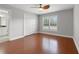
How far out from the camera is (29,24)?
6.43 metres

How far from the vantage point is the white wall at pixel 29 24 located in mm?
5875

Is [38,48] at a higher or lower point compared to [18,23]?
lower

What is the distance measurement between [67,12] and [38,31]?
292 cm

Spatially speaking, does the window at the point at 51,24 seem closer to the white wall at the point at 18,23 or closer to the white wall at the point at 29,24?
the white wall at the point at 29,24

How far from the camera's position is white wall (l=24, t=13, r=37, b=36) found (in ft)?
19.3

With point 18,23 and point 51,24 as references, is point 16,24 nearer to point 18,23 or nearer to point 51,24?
point 18,23

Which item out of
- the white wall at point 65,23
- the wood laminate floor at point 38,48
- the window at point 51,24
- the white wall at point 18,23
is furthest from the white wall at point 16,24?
the white wall at point 65,23

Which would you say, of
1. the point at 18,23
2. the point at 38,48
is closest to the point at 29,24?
the point at 18,23

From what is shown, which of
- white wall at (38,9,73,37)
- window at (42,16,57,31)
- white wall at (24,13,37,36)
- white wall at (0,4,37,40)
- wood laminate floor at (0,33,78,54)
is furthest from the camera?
window at (42,16,57,31)

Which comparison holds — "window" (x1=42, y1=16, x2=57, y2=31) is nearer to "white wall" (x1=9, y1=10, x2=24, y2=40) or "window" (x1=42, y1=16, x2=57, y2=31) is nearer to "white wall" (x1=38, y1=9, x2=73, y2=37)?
"white wall" (x1=38, y1=9, x2=73, y2=37)

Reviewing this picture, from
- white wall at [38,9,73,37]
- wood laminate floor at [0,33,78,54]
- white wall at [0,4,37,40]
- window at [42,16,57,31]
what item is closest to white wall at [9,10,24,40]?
white wall at [0,4,37,40]

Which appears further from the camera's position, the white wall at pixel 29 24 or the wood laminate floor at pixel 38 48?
the white wall at pixel 29 24
